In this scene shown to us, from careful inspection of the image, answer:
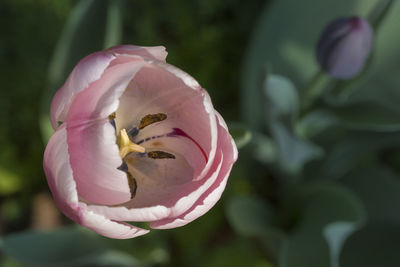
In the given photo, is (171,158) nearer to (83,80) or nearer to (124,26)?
(83,80)

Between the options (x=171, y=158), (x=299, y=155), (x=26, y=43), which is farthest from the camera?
(x=26, y=43)

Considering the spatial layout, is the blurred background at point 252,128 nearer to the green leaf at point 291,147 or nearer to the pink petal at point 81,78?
the green leaf at point 291,147

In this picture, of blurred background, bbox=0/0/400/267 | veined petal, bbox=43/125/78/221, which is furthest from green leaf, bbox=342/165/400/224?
veined petal, bbox=43/125/78/221

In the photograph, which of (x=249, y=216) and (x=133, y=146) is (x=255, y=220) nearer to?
(x=249, y=216)

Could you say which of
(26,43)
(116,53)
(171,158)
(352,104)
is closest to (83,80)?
(116,53)

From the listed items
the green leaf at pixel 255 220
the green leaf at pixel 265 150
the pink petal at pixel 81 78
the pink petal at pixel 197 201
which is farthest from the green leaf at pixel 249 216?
the pink petal at pixel 81 78

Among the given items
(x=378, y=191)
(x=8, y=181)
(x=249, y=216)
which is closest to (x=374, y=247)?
(x=378, y=191)

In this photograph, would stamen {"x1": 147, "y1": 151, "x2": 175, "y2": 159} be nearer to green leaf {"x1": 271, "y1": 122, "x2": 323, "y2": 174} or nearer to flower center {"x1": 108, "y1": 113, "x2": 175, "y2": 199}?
flower center {"x1": 108, "y1": 113, "x2": 175, "y2": 199}
